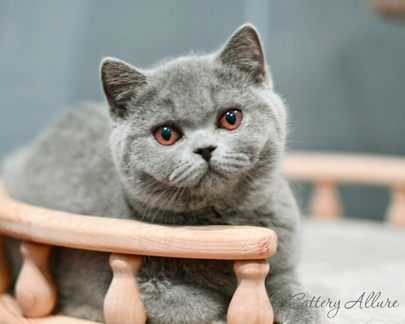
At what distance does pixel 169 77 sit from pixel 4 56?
3.68 feet

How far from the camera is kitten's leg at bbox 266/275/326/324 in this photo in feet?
2.60

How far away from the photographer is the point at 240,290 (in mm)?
771

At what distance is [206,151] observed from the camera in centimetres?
76

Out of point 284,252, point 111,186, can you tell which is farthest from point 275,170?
point 111,186

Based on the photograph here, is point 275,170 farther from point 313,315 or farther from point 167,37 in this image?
point 167,37

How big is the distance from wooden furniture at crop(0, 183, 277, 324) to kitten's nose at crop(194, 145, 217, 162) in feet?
0.43

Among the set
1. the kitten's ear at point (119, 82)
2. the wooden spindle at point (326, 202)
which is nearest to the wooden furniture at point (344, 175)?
the wooden spindle at point (326, 202)

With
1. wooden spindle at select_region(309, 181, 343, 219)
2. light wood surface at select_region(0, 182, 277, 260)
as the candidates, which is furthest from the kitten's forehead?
wooden spindle at select_region(309, 181, 343, 219)

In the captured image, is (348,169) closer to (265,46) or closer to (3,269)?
(265,46)

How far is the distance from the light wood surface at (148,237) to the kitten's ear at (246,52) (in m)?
0.33

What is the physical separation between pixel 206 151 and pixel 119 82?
260 mm

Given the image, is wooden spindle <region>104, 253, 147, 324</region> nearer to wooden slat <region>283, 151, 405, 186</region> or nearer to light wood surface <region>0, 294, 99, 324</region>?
light wood surface <region>0, 294, 99, 324</region>

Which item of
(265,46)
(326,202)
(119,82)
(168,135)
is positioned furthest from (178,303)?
(265,46)

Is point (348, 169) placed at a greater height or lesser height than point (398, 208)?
greater
